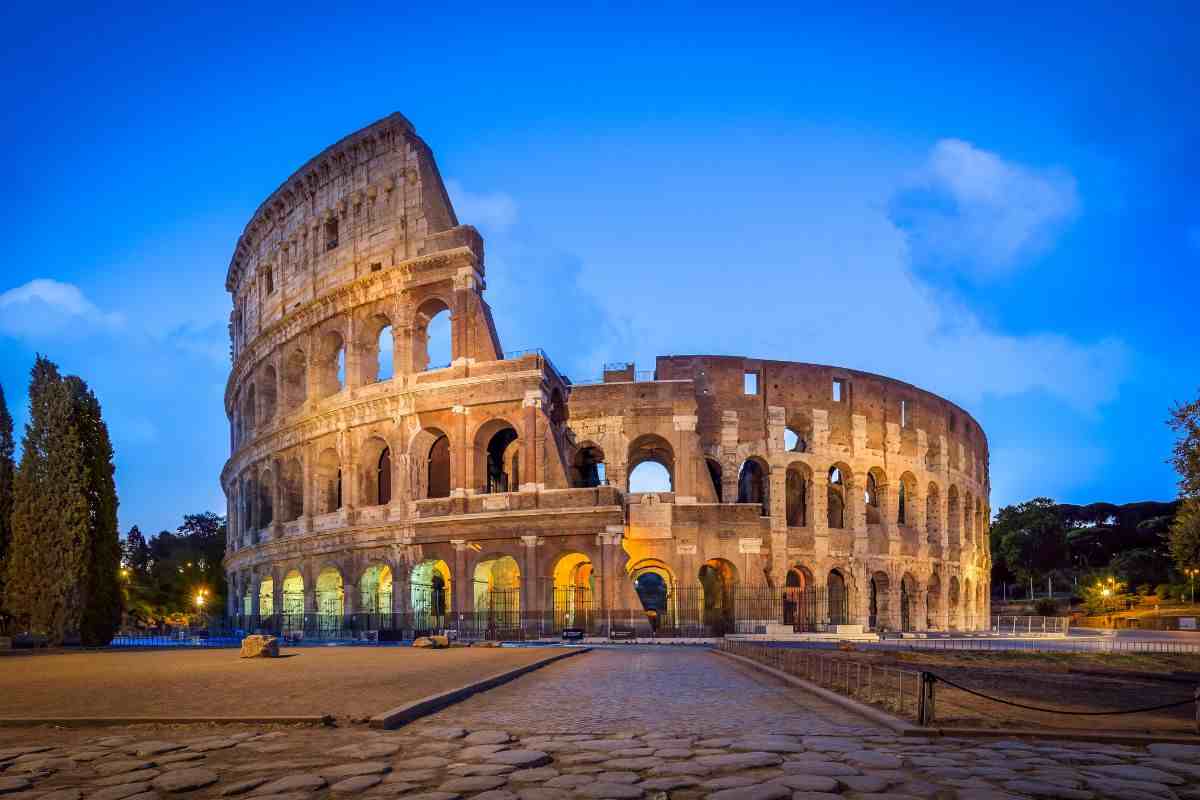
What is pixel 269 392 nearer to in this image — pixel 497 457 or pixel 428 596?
pixel 497 457

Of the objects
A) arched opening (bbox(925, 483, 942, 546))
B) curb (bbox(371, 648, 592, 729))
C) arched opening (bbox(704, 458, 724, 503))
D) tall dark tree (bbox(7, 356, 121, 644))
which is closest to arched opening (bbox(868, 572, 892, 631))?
arched opening (bbox(925, 483, 942, 546))

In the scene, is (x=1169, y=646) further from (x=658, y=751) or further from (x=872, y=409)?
(x=658, y=751)

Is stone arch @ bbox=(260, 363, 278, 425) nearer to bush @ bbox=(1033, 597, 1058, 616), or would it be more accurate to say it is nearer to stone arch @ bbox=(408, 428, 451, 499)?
stone arch @ bbox=(408, 428, 451, 499)

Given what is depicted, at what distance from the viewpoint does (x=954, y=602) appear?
146 ft

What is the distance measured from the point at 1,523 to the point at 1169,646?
3543 cm

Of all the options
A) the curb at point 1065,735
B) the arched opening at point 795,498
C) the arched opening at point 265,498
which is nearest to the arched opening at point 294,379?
the arched opening at point 265,498

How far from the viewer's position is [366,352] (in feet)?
118

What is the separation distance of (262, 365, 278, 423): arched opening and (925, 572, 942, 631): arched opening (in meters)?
29.9

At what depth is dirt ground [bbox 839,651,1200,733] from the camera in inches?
364

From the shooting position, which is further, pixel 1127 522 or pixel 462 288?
pixel 1127 522

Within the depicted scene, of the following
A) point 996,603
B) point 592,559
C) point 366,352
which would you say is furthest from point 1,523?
point 996,603

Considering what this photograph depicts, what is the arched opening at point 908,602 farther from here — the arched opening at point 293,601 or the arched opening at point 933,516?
the arched opening at point 293,601

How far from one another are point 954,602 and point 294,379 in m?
31.5

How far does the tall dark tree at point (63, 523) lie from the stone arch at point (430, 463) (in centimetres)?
978
